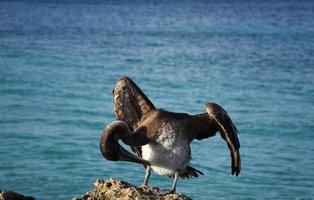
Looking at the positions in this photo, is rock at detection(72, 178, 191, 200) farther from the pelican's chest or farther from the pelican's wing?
the pelican's wing

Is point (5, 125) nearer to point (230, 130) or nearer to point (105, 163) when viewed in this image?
Result: point (105, 163)

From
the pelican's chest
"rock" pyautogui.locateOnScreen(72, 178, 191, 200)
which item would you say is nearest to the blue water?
the pelican's chest

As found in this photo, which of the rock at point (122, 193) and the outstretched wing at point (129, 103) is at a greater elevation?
the outstretched wing at point (129, 103)

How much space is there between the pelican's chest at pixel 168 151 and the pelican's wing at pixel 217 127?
381mm

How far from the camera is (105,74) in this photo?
102 ft

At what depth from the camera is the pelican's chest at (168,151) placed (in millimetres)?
9195

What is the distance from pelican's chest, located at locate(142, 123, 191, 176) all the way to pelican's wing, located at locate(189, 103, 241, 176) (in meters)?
0.38

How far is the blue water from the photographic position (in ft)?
62.6

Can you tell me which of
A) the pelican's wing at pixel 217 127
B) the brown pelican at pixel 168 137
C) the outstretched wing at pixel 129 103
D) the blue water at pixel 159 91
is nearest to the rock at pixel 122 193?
the brown pelican at pixel 168 137

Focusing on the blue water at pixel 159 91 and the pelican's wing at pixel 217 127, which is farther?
the blue water at pixel 159 91

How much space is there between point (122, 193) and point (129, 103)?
1.97 m

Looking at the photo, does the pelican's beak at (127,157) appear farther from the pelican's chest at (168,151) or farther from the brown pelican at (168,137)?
the pelican's chest at (168,151)

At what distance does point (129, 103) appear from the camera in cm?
994

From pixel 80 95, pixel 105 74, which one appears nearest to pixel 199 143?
pixel 80 95
